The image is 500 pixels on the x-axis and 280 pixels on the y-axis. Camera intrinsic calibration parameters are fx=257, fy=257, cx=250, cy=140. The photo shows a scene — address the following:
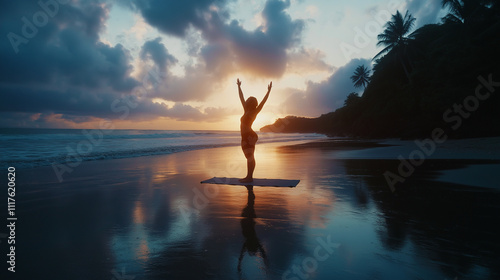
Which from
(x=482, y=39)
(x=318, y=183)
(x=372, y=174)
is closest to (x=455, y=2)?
(x=482, y=39)

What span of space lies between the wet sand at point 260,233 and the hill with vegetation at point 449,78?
66.7ft

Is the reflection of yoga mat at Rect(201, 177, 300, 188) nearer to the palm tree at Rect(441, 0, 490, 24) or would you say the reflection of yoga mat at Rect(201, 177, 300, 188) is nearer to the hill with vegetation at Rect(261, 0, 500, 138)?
the hill with vegetation at Rect(261, 0, 500, 138)

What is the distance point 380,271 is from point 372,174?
6.43 m

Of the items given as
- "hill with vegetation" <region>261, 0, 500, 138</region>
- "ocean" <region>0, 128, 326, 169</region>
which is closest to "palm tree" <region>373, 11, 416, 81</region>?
"hill with vegetation" <region>261, 0, 500, 138</region>

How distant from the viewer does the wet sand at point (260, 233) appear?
2523 millimetres

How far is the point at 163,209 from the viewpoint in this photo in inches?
183

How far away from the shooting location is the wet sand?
2523mm

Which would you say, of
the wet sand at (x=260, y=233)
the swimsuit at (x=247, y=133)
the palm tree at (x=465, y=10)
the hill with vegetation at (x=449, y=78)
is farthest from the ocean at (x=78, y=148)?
the palm tree at (x=465, y=10)

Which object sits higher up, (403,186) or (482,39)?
(482,39)

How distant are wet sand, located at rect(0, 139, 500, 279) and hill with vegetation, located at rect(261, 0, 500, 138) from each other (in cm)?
2033

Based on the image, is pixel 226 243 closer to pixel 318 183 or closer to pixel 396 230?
pixel 396 230

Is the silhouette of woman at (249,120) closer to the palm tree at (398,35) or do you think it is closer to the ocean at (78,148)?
the ocean at (78,148)

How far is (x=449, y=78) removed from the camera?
22.4 metres

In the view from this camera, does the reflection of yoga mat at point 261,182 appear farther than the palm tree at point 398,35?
No
